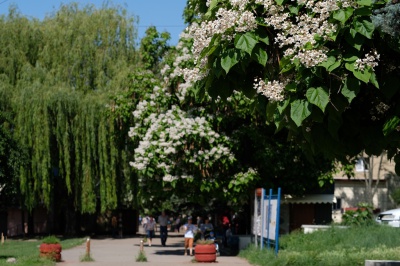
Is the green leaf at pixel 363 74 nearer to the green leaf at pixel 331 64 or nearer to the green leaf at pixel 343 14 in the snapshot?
the green leaf at pixel 331 64

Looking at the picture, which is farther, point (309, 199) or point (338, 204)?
point (338, 204)

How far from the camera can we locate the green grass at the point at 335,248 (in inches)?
866

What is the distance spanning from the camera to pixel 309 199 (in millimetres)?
38344

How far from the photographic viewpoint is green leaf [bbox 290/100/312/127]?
25.0ft

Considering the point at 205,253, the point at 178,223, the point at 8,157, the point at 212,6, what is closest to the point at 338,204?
the point at 178,223

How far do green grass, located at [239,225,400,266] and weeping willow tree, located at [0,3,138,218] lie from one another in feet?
41.2

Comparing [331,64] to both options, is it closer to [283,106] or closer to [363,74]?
[363,74]

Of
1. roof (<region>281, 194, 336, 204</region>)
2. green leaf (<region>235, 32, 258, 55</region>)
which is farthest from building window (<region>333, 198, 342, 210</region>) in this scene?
green leaf (<region>235, 32, 258, 55</region>)

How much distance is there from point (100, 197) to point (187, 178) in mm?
14294

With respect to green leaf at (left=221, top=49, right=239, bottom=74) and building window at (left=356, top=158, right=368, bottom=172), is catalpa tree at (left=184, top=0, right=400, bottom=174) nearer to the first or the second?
green leaf at (left=221, top=49, right=239, bottom=74)

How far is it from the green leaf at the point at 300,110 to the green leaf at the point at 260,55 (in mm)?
531

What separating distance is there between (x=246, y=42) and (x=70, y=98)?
35.1 m

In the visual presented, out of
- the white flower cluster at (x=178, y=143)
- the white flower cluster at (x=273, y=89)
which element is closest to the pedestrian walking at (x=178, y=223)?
the white flower cluster at (x=178, y=143)

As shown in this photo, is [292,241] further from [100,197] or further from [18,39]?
[18,39]
